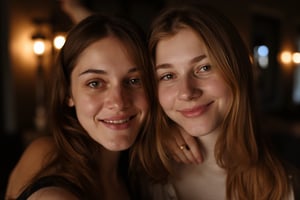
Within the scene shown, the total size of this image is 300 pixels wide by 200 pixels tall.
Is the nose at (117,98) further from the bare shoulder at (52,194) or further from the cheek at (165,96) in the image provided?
the bare shoulder at (52,194)

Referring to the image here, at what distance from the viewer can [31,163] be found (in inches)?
42.4

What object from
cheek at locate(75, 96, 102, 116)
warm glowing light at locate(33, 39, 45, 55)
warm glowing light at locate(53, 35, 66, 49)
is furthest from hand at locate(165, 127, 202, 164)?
warm glowing light at locate(33, 39, 45, 55)

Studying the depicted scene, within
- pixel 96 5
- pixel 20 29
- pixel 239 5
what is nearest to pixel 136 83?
pixel 20 29

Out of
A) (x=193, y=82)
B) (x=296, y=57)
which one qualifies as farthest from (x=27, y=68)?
(x=296, y=57)

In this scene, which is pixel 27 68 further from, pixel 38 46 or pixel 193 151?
pixel 193 151

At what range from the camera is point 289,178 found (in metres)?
1.12

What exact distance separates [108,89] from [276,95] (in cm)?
678

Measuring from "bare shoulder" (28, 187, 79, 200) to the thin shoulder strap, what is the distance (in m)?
0.01

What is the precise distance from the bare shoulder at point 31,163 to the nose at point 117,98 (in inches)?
9.8

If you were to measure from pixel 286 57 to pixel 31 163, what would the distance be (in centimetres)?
697

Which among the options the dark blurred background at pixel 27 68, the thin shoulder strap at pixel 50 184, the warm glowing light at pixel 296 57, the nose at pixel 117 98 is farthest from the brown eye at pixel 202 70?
the warm glowing light at pixel 296 57

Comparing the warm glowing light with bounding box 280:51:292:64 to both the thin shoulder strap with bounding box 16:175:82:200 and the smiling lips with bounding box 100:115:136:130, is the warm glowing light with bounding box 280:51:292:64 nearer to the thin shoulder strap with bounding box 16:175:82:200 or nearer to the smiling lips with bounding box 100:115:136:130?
the smiling lips with bounding box 100:115:136:130

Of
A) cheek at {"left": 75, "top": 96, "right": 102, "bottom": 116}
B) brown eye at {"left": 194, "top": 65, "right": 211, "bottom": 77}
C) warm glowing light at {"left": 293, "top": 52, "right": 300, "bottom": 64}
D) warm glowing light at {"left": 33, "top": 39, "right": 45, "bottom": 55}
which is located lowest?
cheek at {"left": 75, "top": 96, "right": 102, "bottom": 116}

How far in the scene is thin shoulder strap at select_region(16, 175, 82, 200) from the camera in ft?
2.66
